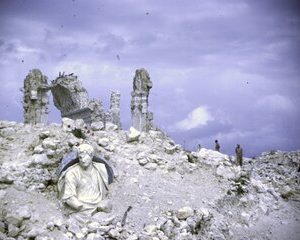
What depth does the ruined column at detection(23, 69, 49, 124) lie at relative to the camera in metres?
19.0

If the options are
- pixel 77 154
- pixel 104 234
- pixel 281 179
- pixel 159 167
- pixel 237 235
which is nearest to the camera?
pixel 104 234

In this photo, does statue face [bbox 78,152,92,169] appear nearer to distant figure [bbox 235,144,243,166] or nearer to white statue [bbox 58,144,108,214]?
white statue [bbox 58,144,108,214]

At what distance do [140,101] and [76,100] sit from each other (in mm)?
2874

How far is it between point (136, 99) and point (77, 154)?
1069 cm

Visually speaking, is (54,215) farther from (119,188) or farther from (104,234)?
(119,188)

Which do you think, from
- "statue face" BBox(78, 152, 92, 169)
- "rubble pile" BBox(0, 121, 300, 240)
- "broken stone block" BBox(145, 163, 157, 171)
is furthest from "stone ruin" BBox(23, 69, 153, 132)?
"statue face" BBox(78, 152, 92, 169)

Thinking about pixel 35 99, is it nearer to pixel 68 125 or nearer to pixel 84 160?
pixel 68 125

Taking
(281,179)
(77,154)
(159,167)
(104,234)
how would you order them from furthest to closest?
(281,179), (159,167), (77,154), (104,234)

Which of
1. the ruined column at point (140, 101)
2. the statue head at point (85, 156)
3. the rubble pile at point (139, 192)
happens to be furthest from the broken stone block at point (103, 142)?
the ruined column at point (140, 101)

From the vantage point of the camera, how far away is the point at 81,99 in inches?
768

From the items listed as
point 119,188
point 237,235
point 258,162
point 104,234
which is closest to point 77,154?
point 119,188

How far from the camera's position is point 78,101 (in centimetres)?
1947

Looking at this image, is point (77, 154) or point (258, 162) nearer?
point (77, 154)

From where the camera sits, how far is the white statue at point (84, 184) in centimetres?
792
